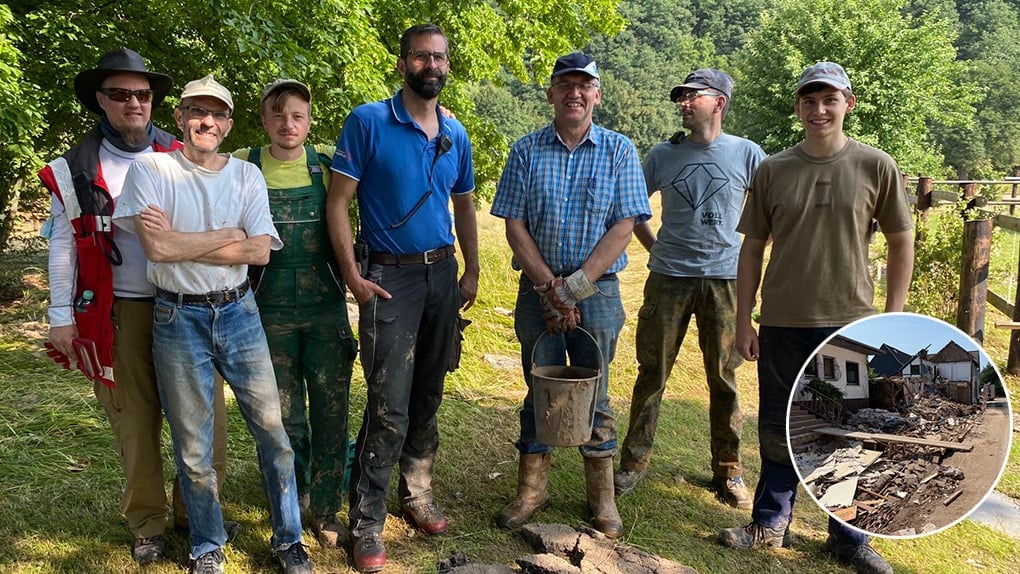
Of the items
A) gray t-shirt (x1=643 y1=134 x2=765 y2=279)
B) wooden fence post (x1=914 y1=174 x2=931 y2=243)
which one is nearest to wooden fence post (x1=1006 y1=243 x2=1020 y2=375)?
wooden fence post (x1=914 y1=174 x2=931 y2=243)

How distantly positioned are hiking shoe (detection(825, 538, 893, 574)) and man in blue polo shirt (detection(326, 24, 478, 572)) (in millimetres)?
2233

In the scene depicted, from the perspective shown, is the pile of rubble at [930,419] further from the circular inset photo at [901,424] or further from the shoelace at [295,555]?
the shoelace at [295,555]

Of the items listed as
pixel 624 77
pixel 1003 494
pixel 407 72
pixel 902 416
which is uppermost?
pixel 624 77

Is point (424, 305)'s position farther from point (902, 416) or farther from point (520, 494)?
point (902, 416)

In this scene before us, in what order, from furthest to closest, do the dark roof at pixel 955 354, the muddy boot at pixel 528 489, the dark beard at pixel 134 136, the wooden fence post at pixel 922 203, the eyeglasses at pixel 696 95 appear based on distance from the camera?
the wooden fence post at pixel 922 203 < the eyeglasses at pixel 696 95 < the muddy boot at pixel 528 489 < the dark beard at pixel 134 136 < the dark roof at pixel 955 354

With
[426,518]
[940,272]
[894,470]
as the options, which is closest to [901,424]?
[894,470]

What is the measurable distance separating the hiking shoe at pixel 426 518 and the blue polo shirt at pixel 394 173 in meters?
1.39

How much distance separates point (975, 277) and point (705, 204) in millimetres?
4232

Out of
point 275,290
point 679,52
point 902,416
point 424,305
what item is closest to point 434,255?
point 424,305

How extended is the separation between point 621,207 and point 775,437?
54.0 inches

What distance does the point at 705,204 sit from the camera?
4.25m

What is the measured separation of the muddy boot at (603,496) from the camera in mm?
3951

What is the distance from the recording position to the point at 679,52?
97.1m

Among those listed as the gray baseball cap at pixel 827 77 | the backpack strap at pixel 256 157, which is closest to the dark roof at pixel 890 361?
the gray baseball cap at pixel 827 77
